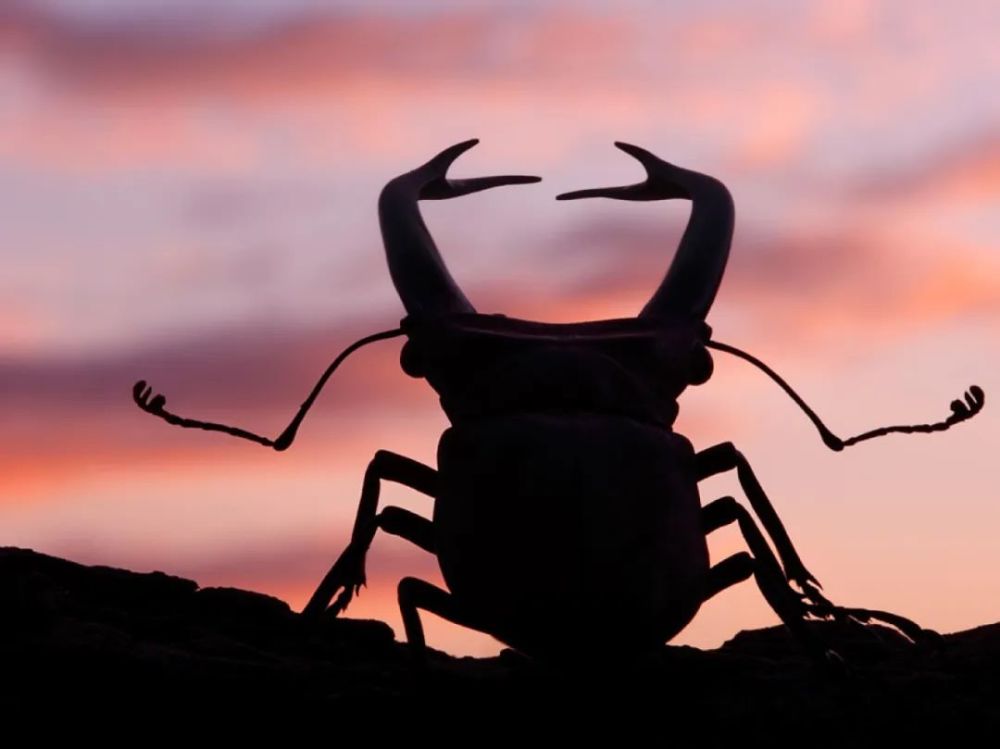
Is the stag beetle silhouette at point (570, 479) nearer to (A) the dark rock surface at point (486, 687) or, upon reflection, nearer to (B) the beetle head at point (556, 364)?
(B) the beetle head at point (556, 364)

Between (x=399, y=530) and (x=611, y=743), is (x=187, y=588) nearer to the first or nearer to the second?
(x=399, y=530)

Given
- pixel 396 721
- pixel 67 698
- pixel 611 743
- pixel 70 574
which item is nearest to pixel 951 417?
pixel 611 743

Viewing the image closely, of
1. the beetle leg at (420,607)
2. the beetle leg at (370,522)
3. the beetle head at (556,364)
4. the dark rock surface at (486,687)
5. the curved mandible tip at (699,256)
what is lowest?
the dark rock surface at (486,687)

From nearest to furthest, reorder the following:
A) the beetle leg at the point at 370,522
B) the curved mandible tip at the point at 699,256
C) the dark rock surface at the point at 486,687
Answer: the dark rock surface at the point at 486,687 → the beetle leg at the point at 370,522 → the curved mandible tip at the point at 699,256

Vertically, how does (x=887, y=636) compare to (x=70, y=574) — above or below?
below

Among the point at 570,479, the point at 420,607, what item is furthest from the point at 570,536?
the point at 420,607

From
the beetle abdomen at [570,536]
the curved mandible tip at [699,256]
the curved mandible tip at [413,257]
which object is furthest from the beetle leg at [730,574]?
the curved mandible tip at [413,257]

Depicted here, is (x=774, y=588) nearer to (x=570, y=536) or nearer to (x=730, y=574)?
(x=730, y=574)
